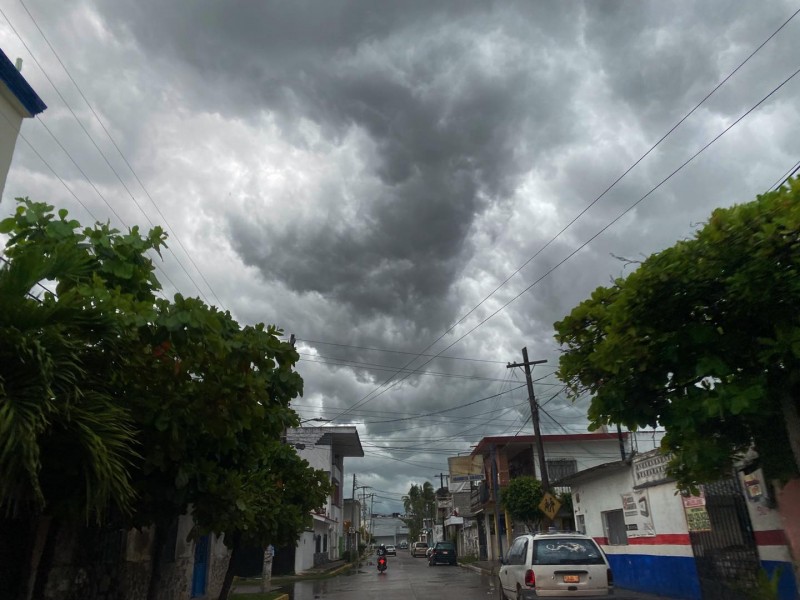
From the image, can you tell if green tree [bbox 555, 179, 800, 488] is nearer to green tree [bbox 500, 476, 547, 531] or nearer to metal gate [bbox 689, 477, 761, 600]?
metal gate [bbox 689, 477, 761, 600]

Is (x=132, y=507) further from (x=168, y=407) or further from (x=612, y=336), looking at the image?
(x=612, y=336)

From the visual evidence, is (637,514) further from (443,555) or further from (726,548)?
(443,555)

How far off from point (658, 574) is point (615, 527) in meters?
3.72

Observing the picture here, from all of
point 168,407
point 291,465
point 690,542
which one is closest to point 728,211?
point 168,407

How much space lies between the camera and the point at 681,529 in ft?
48.1

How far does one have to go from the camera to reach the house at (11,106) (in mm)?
13500

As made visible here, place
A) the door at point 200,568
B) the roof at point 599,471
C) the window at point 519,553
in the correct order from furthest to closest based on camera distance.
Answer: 1. the roof at point 599,471
2. the door at point 200,568
3. the window at point 519,553

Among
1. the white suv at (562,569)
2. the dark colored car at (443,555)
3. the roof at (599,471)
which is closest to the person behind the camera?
the white suv at (562,569)

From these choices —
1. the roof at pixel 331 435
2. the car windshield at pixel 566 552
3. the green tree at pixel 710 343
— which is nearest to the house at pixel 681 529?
the green tree at pixel 710 343

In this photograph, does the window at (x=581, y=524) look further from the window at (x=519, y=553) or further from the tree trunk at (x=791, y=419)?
the tree trunk at (x=791, y=419)

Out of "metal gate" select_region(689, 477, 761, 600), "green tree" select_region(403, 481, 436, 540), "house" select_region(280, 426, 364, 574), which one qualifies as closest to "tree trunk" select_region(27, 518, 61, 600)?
"metal gate" select_region(689, 477, 761, 600)

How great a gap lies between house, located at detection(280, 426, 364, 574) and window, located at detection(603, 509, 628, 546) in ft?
58.0

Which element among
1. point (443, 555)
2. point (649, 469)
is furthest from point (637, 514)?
point (443, 555)

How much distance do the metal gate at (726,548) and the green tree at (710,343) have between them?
509 cm
